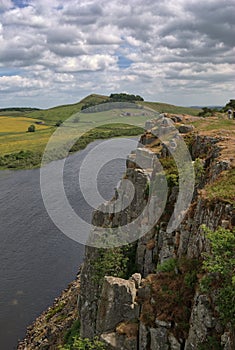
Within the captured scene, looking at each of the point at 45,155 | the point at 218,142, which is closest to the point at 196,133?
the point at 218,142

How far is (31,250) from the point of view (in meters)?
55.8

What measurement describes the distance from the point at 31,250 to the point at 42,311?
13.4m

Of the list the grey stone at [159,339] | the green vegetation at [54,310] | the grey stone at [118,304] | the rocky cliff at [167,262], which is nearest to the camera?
the rocky cliff at [167,262]

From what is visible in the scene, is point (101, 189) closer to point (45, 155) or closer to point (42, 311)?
point (42, 311)

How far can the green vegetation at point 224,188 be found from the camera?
66.1 ft

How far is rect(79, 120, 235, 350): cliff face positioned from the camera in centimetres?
1736

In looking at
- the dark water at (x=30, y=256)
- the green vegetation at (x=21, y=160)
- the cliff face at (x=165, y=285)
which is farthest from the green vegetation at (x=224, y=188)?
the green vegetation at (x=21, y=160)

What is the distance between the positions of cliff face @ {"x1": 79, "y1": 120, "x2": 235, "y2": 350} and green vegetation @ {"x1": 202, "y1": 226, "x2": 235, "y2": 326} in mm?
→ 437

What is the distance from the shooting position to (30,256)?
54188 mm

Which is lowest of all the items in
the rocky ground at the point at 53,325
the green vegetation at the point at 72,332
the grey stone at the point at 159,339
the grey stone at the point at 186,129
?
the rocky ground at the point at 53,325

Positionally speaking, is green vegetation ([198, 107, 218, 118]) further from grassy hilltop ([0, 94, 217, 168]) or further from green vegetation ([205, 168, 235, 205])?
green vegetation ([205, 168, 235, 205])

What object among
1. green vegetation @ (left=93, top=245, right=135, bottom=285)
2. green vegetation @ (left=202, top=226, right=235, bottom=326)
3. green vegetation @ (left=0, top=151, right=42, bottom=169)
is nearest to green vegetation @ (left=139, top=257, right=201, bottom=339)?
green vegetation @ (left=202, top=226, right=235, bottom=326)

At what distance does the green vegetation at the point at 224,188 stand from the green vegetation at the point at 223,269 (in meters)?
2.93

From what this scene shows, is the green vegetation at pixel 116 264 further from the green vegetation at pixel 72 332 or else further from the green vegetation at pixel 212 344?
→ the green vegetation at pixel 212 344
